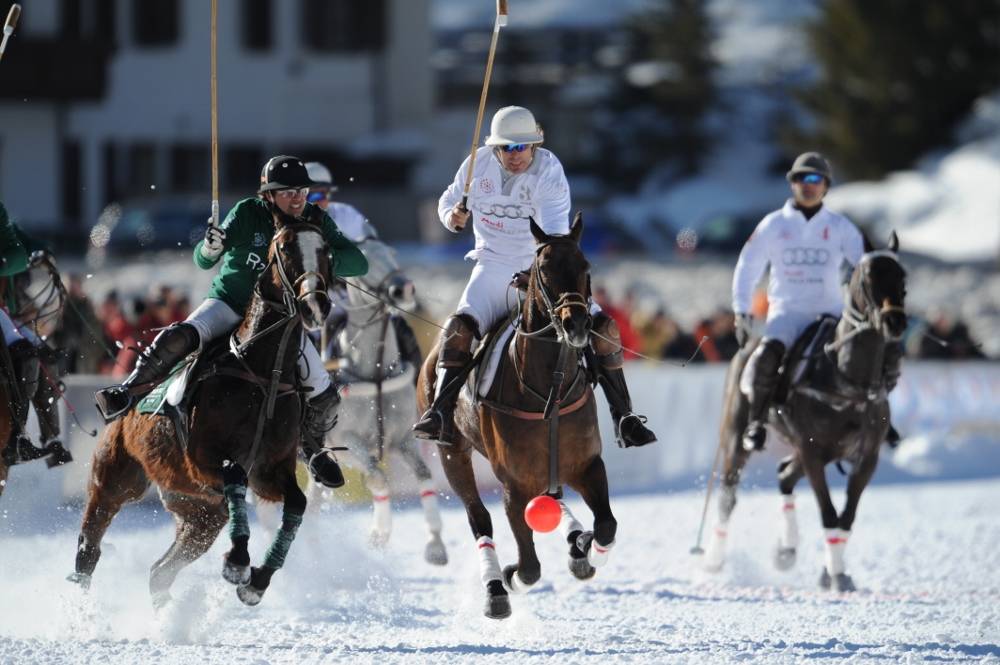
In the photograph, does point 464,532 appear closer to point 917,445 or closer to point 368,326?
point 368,326

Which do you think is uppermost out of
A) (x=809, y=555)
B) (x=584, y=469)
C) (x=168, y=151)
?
(x=168, y=151)

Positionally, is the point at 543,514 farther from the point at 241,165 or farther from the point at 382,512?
the point at 241,165

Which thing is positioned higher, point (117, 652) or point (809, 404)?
point (809, 404)

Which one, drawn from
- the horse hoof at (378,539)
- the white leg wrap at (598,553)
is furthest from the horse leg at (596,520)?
the horse hoof at (378,539)

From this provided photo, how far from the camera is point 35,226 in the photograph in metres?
36.8

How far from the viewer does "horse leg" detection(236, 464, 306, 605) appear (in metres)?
9.48

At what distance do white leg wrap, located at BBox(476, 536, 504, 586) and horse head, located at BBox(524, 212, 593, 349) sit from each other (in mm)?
1415

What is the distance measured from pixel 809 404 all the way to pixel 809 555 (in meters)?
2.01

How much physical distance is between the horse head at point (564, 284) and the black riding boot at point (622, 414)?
28.1 inches

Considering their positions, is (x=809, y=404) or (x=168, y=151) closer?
(x=809, y=404)

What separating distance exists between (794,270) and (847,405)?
110cm

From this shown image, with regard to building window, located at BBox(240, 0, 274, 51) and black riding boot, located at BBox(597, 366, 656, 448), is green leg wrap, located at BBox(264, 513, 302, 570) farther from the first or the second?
building window, located at BBox(240, 0, 274, 51)

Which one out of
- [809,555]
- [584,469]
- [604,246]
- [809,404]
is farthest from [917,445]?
[604,246]

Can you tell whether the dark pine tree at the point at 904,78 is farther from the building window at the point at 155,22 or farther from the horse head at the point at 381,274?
the horse head at the point at 381,274
